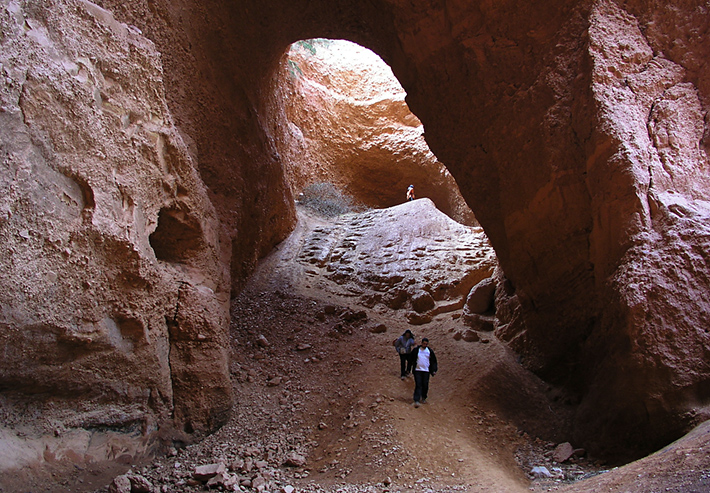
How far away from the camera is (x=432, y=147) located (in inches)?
299

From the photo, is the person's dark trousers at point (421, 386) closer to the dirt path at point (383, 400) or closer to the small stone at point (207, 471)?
the dirt path at point (383, 400)

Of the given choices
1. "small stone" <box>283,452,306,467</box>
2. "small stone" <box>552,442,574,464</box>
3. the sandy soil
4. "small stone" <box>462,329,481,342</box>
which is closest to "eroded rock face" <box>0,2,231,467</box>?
the sandy soil

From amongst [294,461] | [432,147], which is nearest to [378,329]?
[432,147]

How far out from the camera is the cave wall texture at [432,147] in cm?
383

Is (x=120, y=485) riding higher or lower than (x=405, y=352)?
lower

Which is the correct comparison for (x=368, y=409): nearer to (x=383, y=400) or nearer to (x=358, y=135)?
(x=383, y=400)

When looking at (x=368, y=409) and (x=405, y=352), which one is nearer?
(x=368, y=409)

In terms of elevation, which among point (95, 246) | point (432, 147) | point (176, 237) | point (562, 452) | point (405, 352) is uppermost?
point (432, 147)

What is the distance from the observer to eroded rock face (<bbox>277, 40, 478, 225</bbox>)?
50.4ft

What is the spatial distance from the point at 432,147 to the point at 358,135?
9649mm

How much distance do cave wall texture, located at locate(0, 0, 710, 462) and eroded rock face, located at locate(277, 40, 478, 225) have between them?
25.8 ft

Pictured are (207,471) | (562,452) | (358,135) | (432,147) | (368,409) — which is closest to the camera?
(207,471)

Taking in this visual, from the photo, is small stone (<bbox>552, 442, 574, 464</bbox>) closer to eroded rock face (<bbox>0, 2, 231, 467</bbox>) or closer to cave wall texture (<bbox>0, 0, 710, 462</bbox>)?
cave wall texture (<bbox>0, 0, 710, 462</bbox>)

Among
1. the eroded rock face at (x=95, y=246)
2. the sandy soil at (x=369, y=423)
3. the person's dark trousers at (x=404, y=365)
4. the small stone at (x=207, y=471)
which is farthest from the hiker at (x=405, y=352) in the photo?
the small stone at (x=207, y=471)
